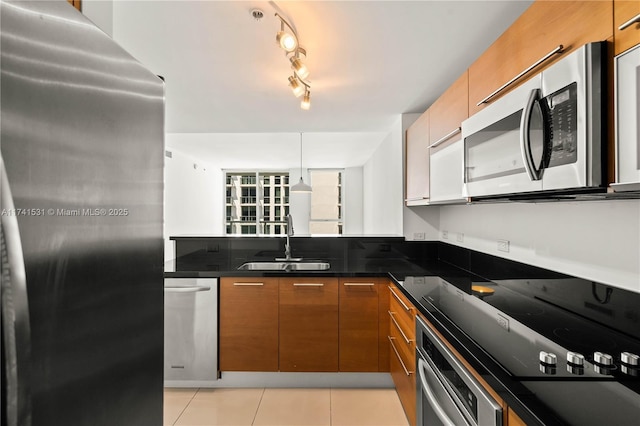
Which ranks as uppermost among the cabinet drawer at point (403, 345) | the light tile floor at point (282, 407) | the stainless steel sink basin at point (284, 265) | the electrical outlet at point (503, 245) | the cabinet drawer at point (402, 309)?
the electrical outlet at point (503, 245)

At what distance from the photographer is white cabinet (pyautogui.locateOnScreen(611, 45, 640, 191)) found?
788mm

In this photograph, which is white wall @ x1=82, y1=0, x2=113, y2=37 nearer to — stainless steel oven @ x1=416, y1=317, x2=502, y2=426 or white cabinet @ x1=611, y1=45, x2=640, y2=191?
white cabinet @ x1=611, y1=45, x2=640, y2=191

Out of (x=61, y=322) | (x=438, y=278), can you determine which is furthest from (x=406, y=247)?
(x=61, y=322)

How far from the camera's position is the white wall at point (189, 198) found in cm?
438

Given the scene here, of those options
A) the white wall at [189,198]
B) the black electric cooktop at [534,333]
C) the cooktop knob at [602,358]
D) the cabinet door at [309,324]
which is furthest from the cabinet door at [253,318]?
the cooktop knob at [602,358]

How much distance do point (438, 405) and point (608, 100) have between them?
1159mm

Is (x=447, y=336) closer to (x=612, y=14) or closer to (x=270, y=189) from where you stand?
(x=612, y=14)

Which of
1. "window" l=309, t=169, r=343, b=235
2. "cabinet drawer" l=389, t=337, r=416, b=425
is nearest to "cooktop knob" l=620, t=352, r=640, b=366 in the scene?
"cabinet drawer" l=389, t=337, r=416, b=425

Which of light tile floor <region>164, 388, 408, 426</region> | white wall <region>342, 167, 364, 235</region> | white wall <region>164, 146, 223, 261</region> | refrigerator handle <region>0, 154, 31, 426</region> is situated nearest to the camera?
refrigerator handle <region>0, 154, 31, 426</region>

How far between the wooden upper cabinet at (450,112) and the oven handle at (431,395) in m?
1.21

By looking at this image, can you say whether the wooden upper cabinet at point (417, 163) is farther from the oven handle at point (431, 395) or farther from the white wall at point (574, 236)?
the oven handle at point (431, 395)

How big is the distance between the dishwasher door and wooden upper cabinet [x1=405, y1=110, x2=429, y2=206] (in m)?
1.66

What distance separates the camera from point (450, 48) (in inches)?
73.5

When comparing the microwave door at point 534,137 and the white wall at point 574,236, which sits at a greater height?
the microwave door at point 534,137
